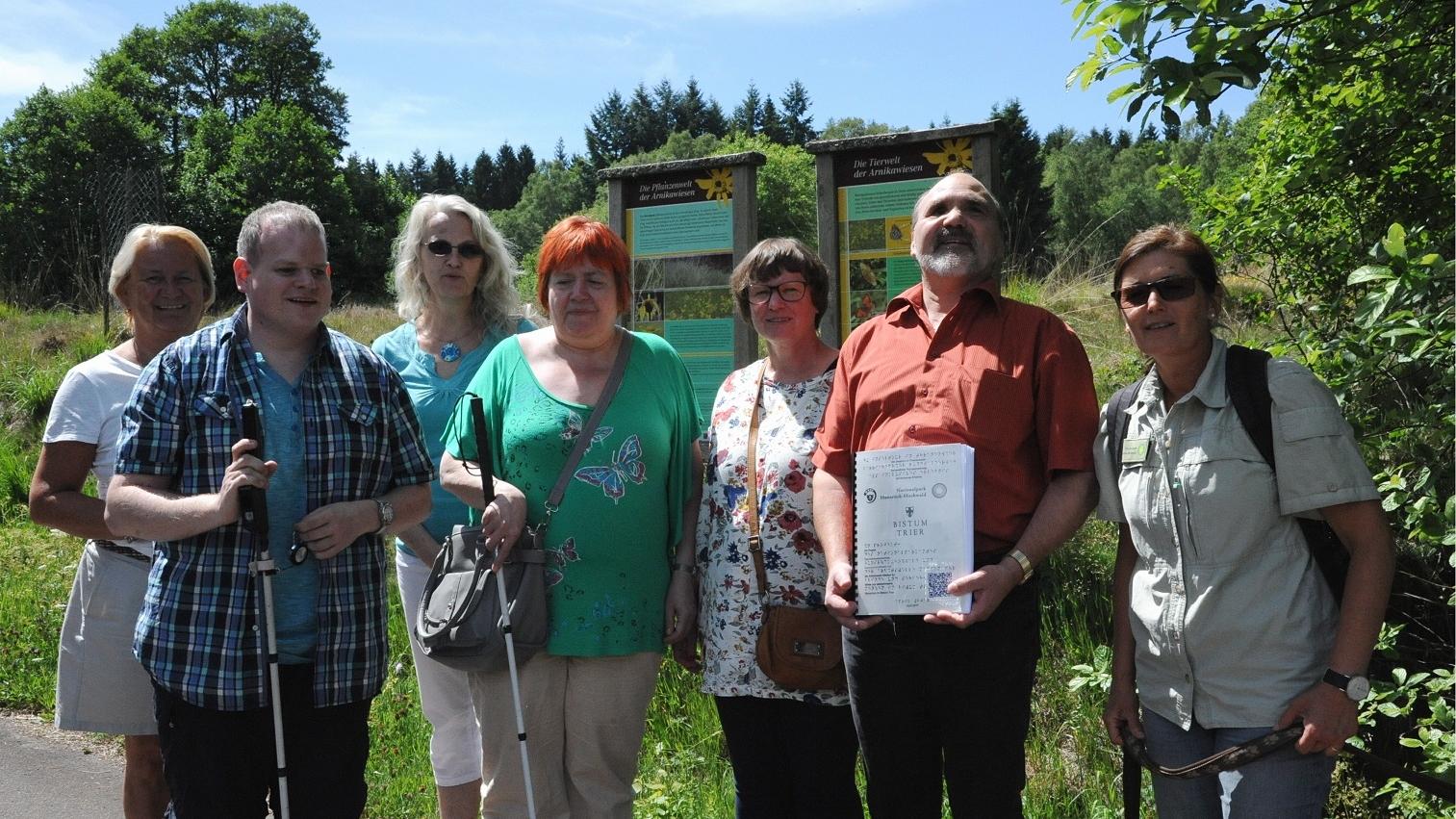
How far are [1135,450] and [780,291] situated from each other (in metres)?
1.22

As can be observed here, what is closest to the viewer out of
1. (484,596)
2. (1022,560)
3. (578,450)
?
(1022,560)

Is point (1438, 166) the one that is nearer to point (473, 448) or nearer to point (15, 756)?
point (473, 448)

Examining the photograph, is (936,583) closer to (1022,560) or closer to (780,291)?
(1022,560)

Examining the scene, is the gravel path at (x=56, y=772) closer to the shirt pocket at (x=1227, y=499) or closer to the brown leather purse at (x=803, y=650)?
the brown leather purse at (x=803, y=650)

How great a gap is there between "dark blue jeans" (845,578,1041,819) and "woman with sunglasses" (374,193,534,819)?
1.66 m

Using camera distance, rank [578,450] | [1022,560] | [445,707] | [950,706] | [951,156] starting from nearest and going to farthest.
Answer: [1022,560] → [950,706] → [578,450] → [445,707] → [951,156]

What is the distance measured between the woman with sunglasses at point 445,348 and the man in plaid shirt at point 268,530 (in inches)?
30.4

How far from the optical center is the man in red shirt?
2797mm

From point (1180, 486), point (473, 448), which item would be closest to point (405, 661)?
point (473, 448)

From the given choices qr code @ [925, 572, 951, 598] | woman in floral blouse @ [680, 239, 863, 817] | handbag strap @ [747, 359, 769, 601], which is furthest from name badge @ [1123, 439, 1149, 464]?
handbag strap @ [747, 359, 769, 601]

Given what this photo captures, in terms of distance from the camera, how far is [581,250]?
345cm

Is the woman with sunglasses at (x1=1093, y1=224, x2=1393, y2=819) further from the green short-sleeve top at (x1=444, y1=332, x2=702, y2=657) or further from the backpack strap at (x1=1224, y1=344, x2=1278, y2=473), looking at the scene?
the green short-sleeve top at (x1=444, y1=332, x2=702, y2=657)

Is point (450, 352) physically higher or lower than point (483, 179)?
lower

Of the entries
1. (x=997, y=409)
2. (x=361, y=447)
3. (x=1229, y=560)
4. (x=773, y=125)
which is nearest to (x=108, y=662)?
(x=361, y=447)
